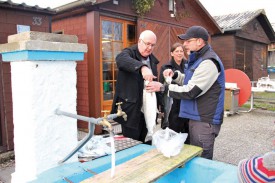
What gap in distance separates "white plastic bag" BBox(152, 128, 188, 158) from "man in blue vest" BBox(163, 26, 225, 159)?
14.3 inches

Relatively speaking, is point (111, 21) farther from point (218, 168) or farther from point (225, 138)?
point (218, 168)

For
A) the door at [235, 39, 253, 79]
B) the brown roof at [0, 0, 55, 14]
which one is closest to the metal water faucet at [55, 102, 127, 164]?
the brown roof at [0, 0, 55, 14]

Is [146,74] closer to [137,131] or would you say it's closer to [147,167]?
[137,131]

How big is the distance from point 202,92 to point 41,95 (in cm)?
140

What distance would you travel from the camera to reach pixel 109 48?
19.1 feet

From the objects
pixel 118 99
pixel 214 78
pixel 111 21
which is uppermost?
pixel 111 21

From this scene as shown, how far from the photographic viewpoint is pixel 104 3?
5.29m

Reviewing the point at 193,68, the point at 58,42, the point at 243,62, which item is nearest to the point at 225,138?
the point at 193,68

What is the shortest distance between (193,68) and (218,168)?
3.31 feet

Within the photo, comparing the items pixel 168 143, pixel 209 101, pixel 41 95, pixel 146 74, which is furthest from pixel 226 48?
pixel 41 95

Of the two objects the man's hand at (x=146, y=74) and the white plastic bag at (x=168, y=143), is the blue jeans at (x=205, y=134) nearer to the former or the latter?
the white plastic bag at (x=168, y=143)

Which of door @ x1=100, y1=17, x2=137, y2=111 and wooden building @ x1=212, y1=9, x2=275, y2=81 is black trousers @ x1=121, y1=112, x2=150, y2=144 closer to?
door @ x1=100, y1=17, x2=137, y2=111

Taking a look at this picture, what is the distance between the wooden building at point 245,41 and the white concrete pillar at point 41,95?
39.3 ft

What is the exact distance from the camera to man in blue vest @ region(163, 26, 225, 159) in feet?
7.39
